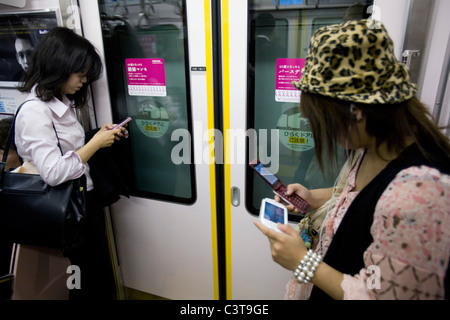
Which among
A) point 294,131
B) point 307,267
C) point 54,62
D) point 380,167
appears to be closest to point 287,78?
point 294,131

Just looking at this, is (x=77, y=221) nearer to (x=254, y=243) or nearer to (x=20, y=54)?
(x=254, y=243)

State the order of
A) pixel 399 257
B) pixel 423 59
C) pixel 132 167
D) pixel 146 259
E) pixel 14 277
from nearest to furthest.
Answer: pixel 399 257, pixel 423 59, pixel 14 277, pixel 132 167, pixel 146 259

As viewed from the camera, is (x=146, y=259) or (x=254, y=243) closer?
(x=254, y=243)

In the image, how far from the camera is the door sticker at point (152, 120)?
71.2 inches

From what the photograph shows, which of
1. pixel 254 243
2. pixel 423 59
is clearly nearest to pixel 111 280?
pixel 254 243

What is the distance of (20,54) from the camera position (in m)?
1.86

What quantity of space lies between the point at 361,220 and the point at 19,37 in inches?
84.3

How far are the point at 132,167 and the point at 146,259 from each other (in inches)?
27.7

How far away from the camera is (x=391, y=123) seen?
78 centimetres

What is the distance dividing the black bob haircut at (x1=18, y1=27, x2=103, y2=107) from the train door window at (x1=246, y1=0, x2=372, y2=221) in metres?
0.85

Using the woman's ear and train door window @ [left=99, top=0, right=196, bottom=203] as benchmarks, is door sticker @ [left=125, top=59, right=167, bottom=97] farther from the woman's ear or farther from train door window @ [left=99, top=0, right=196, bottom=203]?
the woman's ear

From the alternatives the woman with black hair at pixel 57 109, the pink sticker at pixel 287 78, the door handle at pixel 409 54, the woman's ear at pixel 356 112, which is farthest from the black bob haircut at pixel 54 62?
the door handle at pixel 409 54

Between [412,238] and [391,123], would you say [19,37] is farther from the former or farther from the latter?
[412,238]
